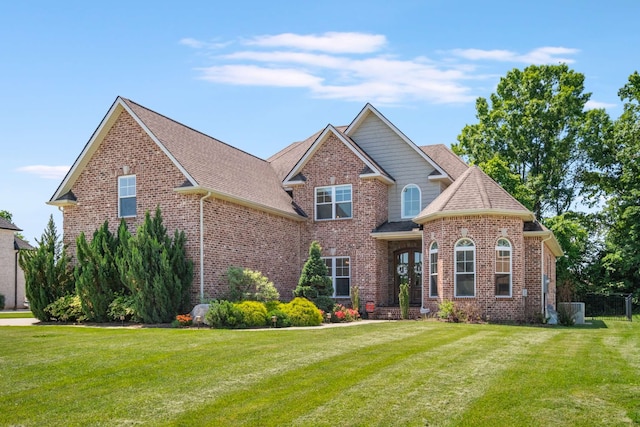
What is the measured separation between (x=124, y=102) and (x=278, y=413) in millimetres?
18023

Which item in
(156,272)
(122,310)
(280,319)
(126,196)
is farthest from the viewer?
(126,196)

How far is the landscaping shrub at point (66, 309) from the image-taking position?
22.5 metres

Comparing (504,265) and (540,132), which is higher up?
(540,132)

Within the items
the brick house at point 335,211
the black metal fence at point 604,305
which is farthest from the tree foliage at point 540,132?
the brick house at point 335,211

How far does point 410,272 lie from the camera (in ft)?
95.7

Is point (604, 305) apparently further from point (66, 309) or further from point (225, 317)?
point (66, 309)

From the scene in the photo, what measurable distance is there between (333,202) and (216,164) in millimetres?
5861

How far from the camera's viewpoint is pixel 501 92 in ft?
144

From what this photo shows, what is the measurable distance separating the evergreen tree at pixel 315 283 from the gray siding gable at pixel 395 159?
6271 millimetres

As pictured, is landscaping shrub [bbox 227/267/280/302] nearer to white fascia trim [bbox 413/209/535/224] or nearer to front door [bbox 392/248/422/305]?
white fascia trim [bbox 413/209/535/224]

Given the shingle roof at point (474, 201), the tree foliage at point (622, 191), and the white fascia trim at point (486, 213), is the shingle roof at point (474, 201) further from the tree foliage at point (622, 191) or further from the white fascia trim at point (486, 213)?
the tree foliage at point (622, 191)

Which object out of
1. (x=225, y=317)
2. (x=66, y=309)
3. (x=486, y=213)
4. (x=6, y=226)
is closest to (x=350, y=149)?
(x=486, y=213)

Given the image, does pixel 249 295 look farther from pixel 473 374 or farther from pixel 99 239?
pixel 473 374

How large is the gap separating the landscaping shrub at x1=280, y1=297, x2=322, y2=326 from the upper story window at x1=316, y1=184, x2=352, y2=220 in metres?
7.95
